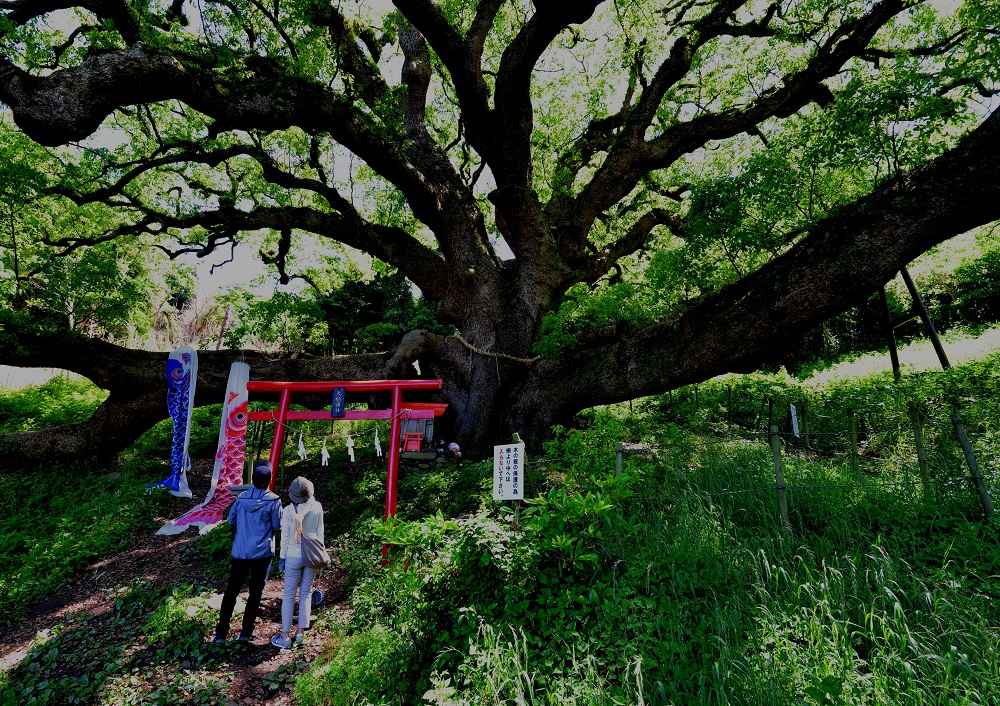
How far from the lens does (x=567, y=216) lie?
29.7 feet

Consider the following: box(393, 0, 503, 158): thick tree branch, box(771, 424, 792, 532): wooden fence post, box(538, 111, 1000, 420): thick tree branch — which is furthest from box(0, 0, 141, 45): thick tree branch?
box(771, 424, 792, 532): wooden fence post

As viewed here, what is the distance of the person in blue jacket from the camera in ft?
13.8

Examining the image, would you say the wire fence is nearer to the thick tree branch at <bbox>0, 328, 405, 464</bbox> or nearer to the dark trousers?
the dark trousers

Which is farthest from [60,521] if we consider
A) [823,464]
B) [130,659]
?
[823,464]

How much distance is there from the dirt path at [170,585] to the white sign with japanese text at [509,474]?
6.86 ft

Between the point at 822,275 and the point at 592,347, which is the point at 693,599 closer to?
the point at 822,275

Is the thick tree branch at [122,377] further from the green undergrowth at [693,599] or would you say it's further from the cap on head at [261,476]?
the green undergrowth at [693,599]

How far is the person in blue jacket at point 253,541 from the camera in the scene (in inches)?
166

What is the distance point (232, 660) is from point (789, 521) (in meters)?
4.84

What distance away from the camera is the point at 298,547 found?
4348mm

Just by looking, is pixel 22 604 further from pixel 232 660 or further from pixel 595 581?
pixel 595 581

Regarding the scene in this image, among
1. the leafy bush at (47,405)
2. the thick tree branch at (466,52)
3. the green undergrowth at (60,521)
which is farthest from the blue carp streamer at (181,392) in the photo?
the leafy bush at (47,405)

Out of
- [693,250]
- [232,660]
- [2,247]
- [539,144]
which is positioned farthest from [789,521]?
[2,247]

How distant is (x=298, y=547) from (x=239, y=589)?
1.92 ft
